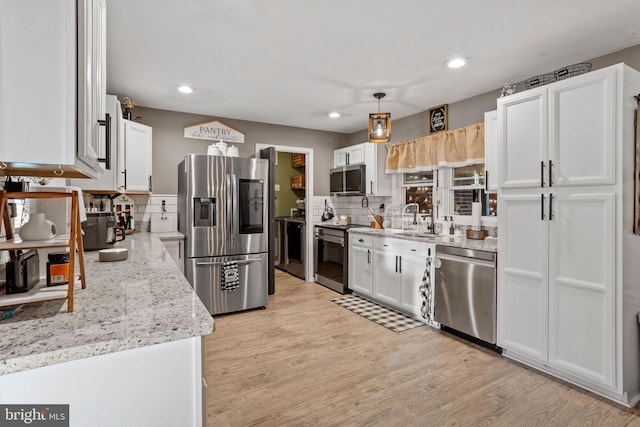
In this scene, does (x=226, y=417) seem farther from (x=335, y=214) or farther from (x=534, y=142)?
(x=335, y=214)

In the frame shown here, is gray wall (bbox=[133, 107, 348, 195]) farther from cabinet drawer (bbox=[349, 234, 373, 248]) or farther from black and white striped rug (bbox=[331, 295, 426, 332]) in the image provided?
black and white striped rug (bbox=[331, 295, 426, 332])

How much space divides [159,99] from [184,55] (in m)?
1.37

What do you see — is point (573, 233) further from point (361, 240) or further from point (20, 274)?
point (20, 274)

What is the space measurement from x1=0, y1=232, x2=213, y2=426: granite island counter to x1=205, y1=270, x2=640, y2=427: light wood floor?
3.64 feet

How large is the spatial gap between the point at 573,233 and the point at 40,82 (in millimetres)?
2857

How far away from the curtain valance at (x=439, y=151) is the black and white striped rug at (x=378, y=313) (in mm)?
1801

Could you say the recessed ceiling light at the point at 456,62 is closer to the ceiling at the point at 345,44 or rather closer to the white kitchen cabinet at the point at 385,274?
the ceiling at the point at 345,44

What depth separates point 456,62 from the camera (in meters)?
2.85

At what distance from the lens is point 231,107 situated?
13.8 feet

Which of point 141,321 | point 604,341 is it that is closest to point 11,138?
point 141,321

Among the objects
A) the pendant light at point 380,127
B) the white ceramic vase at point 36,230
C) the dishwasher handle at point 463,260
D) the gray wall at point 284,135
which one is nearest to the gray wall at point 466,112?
the gray wall at point 284,135

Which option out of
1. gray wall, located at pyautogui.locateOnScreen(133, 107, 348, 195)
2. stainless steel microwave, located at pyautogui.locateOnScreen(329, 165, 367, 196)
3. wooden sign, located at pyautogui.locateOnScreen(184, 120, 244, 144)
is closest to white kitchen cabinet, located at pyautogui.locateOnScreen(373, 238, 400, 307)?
stainless steel microwave, located at pyautogui.locateOnScreen(329, 165, 367, 196)

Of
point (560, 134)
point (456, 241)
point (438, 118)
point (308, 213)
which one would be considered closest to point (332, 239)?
point (308, 213)

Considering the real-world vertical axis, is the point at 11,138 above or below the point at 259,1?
below
